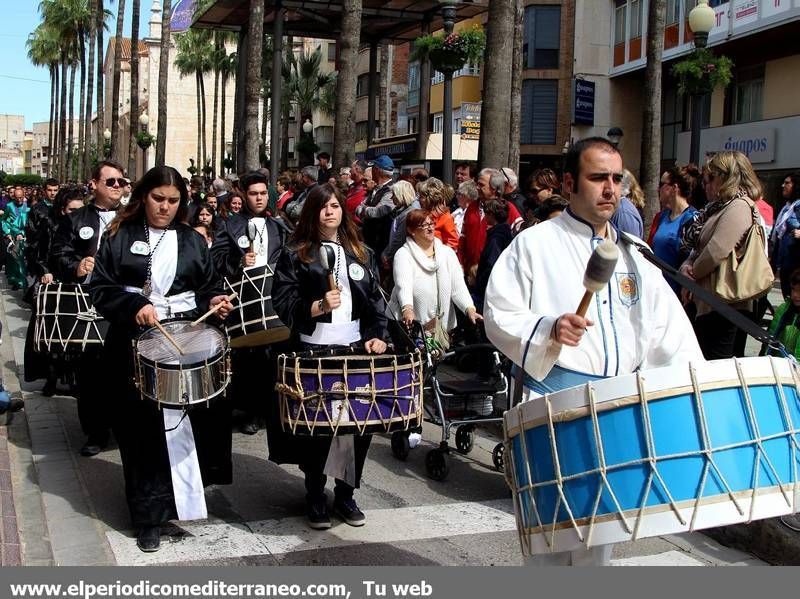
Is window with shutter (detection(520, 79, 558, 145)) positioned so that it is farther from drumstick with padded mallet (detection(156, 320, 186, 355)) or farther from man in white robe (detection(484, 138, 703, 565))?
man in white robe (detection(484, 138, 703, 565))

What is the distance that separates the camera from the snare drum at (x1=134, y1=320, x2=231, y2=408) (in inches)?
205

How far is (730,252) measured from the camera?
6.86 metres

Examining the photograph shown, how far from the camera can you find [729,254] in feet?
22.5

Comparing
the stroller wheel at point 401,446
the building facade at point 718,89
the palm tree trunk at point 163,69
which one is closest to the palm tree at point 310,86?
the palm tree trunk at point 163,69

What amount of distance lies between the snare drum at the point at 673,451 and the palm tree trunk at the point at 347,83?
1420 cm

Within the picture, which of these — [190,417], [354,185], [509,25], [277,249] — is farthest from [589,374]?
[354,185]

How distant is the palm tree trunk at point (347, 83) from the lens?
16.6 meters

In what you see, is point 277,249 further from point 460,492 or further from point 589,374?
point 589,374

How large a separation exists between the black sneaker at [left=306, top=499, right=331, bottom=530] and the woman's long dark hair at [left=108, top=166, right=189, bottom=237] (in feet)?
6.46

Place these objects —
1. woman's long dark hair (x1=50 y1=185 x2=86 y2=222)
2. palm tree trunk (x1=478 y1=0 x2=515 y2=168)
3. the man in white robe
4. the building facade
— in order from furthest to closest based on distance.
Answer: the building facade
palm tree trunk (x1=478 y1=0 x2=515 y2=168)
woman's long dark hair (x1=50 y1=185 x2=86 y2=222)
the man in white robe

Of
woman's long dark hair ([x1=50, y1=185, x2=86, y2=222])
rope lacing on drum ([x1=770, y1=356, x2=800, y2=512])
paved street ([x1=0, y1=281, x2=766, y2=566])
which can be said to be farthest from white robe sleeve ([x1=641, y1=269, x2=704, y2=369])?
woman's long dark hair ([x1=50, y1=185, x2=86, y2=222])

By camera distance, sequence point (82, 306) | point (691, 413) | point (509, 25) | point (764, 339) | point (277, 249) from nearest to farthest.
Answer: point (691, 413), point (764, 339), point (82, 306), point (277, 249), point (509, 25)

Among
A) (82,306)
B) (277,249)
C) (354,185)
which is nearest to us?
(82,306)

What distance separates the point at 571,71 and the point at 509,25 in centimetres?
2547
